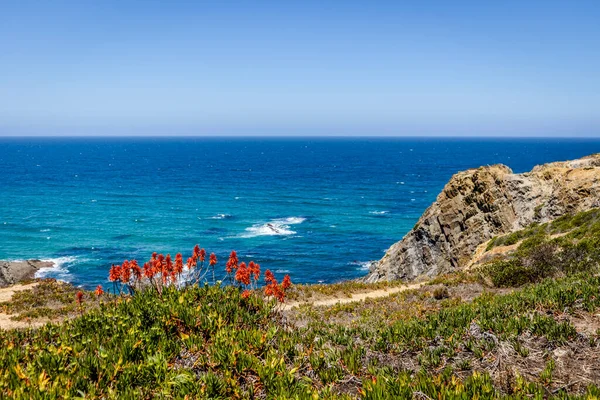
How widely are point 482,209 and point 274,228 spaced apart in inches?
1317

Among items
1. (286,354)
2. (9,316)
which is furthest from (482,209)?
(9,316)

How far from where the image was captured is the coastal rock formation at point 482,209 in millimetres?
32062

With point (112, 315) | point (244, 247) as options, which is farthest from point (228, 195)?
point (112, 315)

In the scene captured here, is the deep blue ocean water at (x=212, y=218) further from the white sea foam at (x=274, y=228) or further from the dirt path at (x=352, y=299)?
the dirt path at (x=352, y=299)

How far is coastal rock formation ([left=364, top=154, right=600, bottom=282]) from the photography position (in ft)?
105

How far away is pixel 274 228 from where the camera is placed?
63656mm

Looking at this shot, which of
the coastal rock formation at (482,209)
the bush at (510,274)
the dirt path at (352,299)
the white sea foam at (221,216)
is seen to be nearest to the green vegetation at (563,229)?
the coastal rock formation at (482,209)

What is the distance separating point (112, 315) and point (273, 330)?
301 centimetres

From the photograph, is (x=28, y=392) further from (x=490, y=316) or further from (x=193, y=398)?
(x=490, y=316)

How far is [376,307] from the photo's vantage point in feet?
64.3

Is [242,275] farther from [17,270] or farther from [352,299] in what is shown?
[17,270]

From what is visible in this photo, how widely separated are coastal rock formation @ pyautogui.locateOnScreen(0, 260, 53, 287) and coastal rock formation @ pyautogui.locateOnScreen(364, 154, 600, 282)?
112 ft

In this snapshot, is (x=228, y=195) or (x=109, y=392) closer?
(x=109, y=392)

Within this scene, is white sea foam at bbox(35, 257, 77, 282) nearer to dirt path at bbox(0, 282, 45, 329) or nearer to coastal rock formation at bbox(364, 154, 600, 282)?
dirt path at bbox(0, 282, 45, 329)
